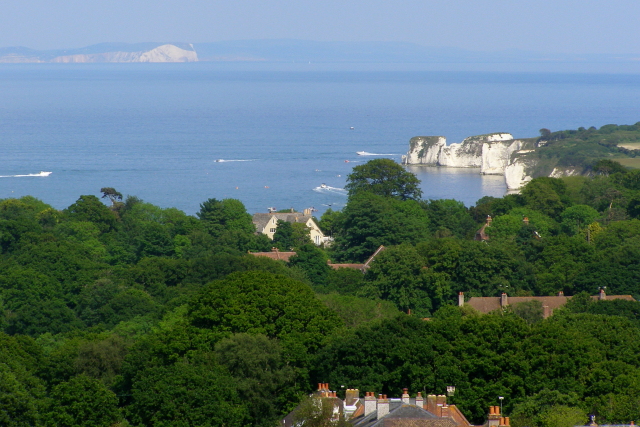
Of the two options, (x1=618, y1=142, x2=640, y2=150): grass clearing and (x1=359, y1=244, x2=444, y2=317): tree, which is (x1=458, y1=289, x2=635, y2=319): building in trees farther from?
(x1=618, y1=142, x2=640, y2=150): grass clearing

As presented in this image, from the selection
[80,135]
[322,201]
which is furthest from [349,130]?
[322,201]

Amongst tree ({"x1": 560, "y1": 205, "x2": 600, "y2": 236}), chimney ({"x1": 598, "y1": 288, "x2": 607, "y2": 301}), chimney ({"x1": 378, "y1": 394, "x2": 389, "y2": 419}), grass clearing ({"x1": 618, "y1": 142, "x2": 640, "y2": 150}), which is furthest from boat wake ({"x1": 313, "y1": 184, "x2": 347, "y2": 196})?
chimney ({"x1": 378, "y1": 394, "x2": 389, "y2": 419})

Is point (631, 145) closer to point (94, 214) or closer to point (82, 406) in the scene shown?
point (94, 214)

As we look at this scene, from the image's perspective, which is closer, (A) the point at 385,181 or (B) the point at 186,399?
(B) the point at 186,399

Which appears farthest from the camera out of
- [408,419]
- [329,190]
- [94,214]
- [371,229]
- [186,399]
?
[329,190]

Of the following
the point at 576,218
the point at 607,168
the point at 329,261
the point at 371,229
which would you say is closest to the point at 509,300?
the point at 371,229

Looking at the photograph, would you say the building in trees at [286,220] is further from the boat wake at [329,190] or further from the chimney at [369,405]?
the chimney at [369,405]

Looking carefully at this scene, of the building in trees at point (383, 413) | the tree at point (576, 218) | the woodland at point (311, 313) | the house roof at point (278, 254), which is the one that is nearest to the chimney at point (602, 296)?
the woodland at point (311, 313)
